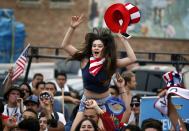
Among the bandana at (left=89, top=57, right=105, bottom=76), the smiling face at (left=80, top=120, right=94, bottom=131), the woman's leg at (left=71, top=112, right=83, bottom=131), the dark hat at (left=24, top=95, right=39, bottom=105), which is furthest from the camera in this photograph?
the dark hat at (left=24, top=95, right=39, bottom=105)

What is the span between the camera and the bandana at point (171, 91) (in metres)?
11.5

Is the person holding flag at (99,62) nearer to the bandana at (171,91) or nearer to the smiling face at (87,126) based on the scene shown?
the bandana at (171,91)

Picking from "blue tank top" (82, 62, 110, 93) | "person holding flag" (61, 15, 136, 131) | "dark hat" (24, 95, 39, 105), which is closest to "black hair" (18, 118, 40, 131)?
"person holding flag" (61, 15, 136, 131)

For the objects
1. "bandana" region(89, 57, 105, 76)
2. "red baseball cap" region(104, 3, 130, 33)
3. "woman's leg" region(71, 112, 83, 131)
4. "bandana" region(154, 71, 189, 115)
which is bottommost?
"woman's leg" region(71, 112, 83, 131)

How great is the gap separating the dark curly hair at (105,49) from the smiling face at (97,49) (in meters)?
0.05

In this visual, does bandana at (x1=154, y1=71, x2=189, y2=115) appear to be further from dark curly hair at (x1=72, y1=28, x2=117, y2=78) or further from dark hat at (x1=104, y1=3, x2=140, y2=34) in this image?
Answer: dark hat at (x1=104, y1=3, x2=140, y2=34)

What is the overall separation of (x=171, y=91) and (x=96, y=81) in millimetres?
1169

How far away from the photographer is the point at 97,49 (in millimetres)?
12250

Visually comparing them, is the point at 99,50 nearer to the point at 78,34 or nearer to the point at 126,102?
the point at 126,102

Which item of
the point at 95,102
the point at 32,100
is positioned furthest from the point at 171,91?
the point at 32,100

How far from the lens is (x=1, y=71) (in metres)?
A: 21.4

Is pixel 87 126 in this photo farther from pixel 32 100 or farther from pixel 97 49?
pixel 32 100

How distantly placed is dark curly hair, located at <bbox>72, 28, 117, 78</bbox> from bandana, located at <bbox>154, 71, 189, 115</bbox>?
662 millimetres

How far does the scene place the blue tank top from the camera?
40.3ft
